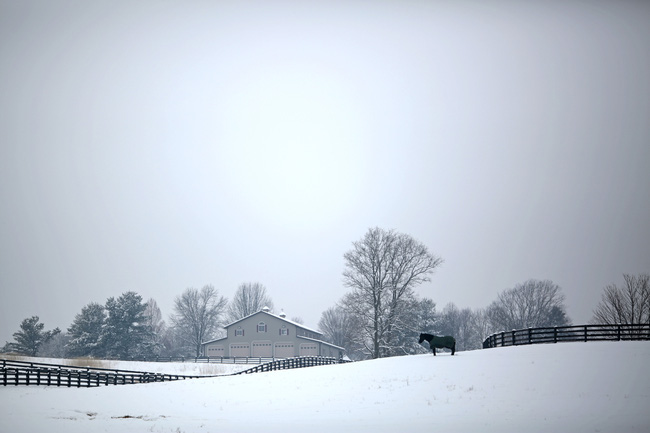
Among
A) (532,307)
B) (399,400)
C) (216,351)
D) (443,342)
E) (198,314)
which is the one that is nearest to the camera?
(399,400)

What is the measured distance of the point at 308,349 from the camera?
257 feet

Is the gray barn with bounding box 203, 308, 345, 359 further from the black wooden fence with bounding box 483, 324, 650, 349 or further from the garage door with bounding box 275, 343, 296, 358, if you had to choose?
the black wooden fence with bounding box 483, 324, 650, 349

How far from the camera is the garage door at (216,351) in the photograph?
79569mm

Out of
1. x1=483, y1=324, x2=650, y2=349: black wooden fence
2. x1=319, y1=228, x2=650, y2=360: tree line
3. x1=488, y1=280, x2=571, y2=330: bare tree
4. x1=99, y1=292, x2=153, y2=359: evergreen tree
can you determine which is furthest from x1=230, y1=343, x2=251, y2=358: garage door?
x1=483, y1=324, x2=650, y2=349: black wooden fence

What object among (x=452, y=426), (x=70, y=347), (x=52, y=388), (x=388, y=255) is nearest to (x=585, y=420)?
(x=452, y=426)

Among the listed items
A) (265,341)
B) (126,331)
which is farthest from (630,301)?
(126,331)

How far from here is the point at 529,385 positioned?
2295cm

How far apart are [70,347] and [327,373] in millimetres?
59824

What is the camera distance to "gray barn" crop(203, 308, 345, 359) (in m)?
78.1

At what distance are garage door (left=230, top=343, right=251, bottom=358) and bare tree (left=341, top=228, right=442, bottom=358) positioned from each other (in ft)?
94.9

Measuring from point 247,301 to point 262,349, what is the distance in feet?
121

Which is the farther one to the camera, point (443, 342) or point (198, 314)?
point (198, 314)

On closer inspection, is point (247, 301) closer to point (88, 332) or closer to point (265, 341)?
point (265, 341)

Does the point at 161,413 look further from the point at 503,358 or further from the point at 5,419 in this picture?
the point at 503,358
